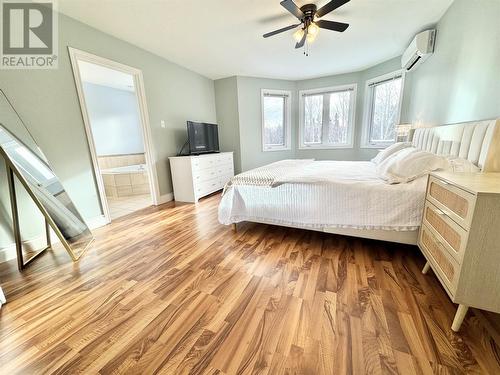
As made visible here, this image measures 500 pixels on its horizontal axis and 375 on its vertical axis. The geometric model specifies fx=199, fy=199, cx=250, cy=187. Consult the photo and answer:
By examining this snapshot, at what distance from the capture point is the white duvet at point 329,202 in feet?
5.30

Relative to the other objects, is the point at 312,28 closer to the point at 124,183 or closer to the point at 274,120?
the point at 274,120

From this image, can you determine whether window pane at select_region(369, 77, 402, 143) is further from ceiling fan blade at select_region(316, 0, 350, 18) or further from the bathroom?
the bathroom

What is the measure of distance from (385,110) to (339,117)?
959 mm

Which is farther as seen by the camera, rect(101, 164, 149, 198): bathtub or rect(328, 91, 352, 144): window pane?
rect(328, 91, 352, 144): window pane

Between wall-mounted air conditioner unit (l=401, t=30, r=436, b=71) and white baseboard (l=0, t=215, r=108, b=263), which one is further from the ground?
wall-mounted air conditioner unit (l=401, t=30, r=436, b=71)

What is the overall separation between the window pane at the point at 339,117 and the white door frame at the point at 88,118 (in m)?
4.06

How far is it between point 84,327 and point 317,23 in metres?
3.25

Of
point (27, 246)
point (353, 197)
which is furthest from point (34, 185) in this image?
point (353, 197)

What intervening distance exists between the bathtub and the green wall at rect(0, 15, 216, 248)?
117cm

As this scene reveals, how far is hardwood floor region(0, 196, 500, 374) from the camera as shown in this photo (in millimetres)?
953

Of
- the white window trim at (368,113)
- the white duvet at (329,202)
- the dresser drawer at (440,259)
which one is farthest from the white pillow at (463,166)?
the white window trim at (368,113)

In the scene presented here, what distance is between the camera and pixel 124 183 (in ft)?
13.8

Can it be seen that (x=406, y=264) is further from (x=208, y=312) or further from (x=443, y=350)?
(x=208, y=312)

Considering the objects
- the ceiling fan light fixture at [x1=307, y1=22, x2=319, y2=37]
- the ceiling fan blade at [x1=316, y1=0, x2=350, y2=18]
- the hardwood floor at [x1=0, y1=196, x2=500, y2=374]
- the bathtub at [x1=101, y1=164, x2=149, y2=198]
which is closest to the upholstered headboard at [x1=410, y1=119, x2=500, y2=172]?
the hardwood floor at [x1=0, y1=196, x2=500, y2=374]
